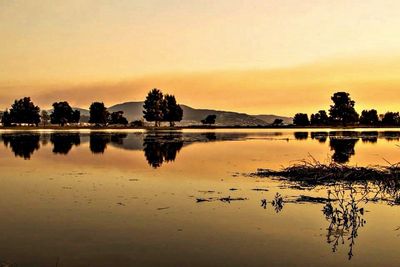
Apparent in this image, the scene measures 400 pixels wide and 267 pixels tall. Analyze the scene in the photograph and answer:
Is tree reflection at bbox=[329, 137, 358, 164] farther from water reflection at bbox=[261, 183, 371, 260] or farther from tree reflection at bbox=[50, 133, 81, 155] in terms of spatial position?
tree reflection at bbox=[50, 133, 81, 155]

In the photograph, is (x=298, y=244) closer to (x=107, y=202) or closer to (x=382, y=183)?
(x=107, y=202)

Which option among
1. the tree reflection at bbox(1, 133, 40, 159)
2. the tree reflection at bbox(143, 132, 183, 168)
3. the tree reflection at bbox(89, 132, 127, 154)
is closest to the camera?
the tree reflection at bbox(143, 132, 183, 168)

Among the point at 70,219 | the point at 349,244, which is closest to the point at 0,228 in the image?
the point at 70,219

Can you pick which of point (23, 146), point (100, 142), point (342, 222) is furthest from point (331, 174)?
point (100, 142)

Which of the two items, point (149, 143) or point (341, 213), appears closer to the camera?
point (341, 213)

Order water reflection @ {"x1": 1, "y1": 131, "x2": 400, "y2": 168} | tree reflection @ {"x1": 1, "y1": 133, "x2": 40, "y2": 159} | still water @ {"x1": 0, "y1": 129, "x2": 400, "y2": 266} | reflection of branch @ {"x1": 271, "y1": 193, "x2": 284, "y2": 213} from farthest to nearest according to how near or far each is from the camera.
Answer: tree reflection @ {"x1": 1, "y1": 133, "x2": 40, "y2": 159}
water reflection @ {"x1": 1, "y1": 131, "x2": 400, "y2": 168}
reflection of branch @ {"x1": 271, "y1": 193, "x2": 284, "y2": 213}
still water @ {"x1": 0, "y1": 129, "x2": 400, "y2": 266}

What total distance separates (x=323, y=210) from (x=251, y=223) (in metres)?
3.70

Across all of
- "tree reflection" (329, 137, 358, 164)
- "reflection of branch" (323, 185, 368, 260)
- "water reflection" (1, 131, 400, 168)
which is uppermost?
"water reflection" (1, 131, 400, 168)

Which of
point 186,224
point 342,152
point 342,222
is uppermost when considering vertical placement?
point 342,152

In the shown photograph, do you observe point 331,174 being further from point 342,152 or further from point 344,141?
point 344,141

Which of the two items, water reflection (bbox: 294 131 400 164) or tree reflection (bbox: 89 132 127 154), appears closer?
water reflection (bbox: 294 131 400 164)

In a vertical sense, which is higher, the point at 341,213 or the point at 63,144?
the point at 63,144

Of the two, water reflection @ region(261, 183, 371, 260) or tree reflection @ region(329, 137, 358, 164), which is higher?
tree reflection @ region(329, 137, 358, 164)

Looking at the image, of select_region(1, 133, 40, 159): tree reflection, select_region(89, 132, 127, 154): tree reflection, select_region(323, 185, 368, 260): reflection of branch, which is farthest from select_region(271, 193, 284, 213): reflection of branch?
select_region(89, 132, 127, 154): tree reflection
